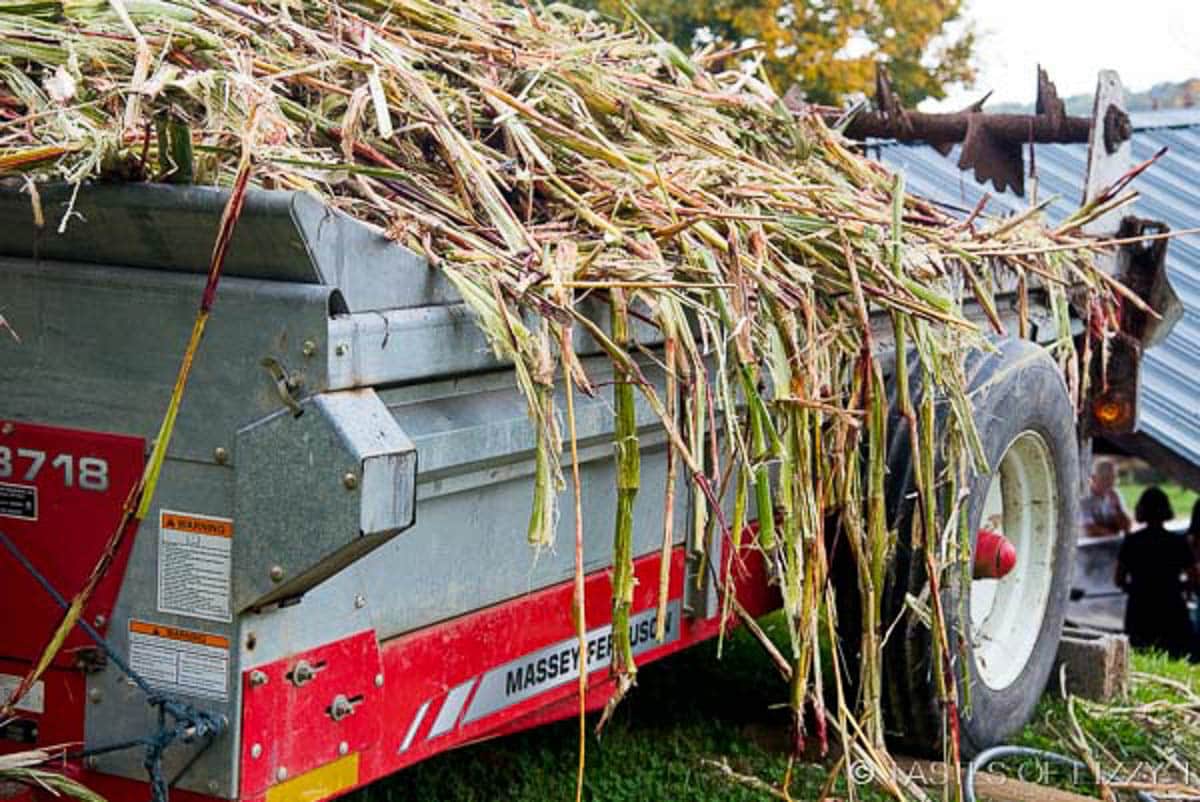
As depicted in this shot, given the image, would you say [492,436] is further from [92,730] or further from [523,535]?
[92,730]

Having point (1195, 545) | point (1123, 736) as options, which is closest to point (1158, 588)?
point (1195, 545)

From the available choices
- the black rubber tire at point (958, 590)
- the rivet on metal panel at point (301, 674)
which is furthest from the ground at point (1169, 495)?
the rivet on metal panel at point (301, 674)

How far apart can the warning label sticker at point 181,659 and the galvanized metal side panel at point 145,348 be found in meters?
0.29

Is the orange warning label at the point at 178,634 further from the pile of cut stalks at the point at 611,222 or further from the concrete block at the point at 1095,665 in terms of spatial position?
the concrete block at the point at 1095,665

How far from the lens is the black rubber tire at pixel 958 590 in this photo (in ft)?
14.5

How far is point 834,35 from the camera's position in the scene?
1346cm

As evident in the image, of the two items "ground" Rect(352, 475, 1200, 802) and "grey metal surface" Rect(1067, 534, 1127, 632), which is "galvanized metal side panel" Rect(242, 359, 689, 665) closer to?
"ground" Rect(352, 475, 1200, 802)

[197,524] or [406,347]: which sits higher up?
[406,347]

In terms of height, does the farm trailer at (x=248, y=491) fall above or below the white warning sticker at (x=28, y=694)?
above

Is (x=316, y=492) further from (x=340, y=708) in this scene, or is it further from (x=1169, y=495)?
(x=1169, y=495)

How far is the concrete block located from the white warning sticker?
365cm

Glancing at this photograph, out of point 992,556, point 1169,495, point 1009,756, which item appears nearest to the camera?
point 992,556

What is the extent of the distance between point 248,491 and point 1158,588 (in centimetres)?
771

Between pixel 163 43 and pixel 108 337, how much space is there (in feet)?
1.92
